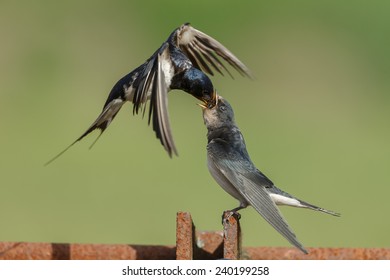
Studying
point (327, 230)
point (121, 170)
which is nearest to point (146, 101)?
point (327, 230)

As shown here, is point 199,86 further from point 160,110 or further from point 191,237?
point 191,237

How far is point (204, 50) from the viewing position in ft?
17.3

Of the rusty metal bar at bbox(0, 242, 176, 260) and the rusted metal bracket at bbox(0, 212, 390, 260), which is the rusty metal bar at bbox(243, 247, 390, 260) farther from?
the rusty metal bar at bbox(0, 242, 176, 260)

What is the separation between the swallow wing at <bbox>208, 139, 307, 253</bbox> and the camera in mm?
4027

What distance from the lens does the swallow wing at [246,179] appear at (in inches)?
159

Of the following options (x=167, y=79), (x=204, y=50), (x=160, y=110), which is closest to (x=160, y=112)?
(x=160, y=110)

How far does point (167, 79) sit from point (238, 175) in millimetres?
685

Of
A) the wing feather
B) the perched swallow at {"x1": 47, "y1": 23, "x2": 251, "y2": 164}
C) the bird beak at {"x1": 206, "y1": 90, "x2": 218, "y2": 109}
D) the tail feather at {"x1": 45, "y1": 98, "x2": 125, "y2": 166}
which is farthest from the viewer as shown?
the tail feather at {"x1": 45, "y1": 98, "x2": 125, "y2": 166}

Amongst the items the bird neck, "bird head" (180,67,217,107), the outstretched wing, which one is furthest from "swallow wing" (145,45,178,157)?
the outstretched wing

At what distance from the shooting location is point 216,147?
164 inches

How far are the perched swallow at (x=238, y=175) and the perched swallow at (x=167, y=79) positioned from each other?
0.14 m

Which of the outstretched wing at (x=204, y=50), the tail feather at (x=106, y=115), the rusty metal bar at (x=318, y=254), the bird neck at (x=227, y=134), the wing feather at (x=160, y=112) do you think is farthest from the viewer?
the outstretched wing at (x=204, y=50)

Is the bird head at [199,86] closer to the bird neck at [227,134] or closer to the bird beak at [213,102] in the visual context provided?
the bird beak at [213,102]

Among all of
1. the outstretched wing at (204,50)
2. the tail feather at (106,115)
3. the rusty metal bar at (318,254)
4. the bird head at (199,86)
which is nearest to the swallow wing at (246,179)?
the rusty metal bar at (318,254)
